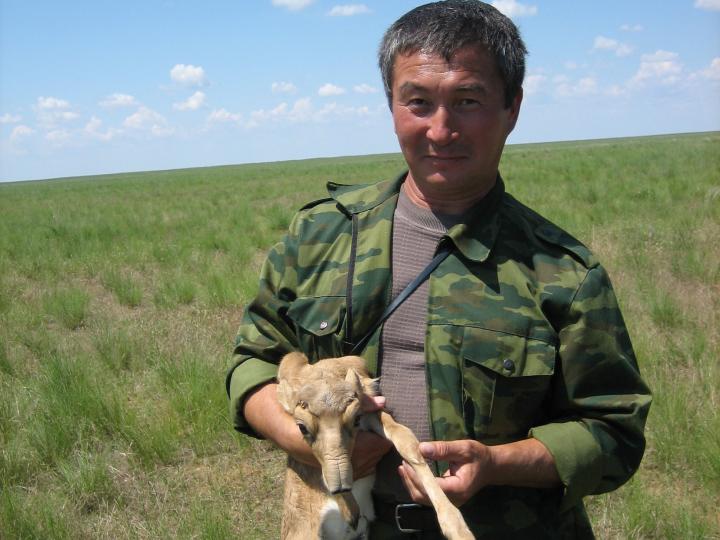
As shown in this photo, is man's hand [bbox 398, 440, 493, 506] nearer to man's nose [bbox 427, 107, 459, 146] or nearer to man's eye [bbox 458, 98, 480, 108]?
man's nose [bbox 427, 107, 459, 146]

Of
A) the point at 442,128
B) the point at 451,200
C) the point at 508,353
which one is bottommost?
the point at 508,353

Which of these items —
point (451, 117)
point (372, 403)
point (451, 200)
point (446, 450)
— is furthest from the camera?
point (451, 200)

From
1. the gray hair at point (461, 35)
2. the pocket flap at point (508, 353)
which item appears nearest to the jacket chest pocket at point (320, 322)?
the pocket flap at point (508, 353)

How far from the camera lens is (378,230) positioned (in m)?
2.02

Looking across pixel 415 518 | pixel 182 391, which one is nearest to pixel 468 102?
pixel 415 518

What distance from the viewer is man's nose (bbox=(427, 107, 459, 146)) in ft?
6.15

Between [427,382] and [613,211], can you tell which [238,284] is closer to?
[427,382]

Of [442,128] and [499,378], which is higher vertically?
[442,128]

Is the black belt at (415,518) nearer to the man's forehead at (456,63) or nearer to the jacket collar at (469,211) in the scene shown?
the jacket collar at (469,211)

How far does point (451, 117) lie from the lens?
1883mm

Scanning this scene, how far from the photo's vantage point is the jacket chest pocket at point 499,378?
1.79 m

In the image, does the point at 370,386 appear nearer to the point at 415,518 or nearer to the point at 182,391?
the point at 415,518

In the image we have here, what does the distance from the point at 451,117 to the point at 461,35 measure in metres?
0.24

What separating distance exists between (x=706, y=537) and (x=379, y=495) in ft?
7.37
